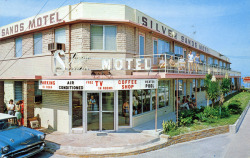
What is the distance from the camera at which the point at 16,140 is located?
7023mm

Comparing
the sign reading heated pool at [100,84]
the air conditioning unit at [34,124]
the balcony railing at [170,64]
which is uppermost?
the balcony railing at [170,64]

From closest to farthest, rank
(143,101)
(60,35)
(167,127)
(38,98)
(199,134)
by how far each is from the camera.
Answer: (199,134)
(167,127)
(38,98)
(60,35)
(143,101)

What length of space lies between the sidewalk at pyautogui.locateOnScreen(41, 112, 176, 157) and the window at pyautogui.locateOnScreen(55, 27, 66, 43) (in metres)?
5.76

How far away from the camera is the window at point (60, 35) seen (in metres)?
11.7

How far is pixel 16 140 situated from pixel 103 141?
3.76m

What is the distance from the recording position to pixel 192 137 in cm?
977

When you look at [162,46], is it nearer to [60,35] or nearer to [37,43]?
[60,35]

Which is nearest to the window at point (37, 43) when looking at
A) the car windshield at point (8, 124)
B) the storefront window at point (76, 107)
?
the storefront window at point (76, 107)

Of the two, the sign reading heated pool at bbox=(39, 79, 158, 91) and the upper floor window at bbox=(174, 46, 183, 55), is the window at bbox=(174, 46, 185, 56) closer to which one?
the upper floor window at bbox=(174, 46, 183, 55)

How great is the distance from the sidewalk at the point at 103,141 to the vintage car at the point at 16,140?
101 centimetres

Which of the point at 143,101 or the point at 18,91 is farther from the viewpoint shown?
the point at 18,91

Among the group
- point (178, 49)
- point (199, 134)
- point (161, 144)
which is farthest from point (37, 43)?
point (178, 49)

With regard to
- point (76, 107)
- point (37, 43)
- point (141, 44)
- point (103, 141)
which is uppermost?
point (37, 43)

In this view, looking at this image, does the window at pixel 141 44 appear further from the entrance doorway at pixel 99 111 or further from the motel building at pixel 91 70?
the entrance doorway at pixel 99 111
